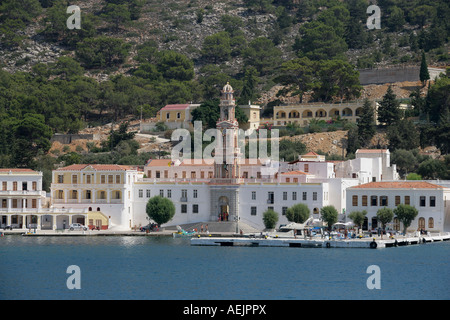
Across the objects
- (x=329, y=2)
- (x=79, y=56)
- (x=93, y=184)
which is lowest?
(x=93, y=184)

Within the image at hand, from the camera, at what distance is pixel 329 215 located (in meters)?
88.1

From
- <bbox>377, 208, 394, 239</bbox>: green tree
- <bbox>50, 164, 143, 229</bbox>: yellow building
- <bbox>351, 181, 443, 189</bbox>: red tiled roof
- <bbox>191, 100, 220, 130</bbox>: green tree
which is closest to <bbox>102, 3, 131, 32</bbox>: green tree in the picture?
<bbox>191, 100, 220, 130</bbox>: green tree

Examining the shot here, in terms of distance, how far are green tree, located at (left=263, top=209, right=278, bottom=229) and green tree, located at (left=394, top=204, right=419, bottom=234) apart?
10046 mm

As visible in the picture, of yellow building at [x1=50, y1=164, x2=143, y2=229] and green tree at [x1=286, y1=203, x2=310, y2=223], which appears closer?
green tree at [x1=286, y1=203, x2=310, y2=223]

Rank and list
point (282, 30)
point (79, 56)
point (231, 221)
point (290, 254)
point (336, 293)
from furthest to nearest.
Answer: point (282, 30) < point (79, 56) < point (231, 221) < point (290, 254) < point (336, 293)

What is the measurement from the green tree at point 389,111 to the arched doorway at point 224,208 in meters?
33.2

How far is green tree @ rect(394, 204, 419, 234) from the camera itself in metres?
87.0

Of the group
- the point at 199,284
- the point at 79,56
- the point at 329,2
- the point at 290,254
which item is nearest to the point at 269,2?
the point at 329,2

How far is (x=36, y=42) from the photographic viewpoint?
180250 millimetres

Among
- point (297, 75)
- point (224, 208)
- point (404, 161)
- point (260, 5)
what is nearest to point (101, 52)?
point (260, 5)

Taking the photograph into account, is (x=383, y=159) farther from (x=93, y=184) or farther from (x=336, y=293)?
(x=336, y=293)

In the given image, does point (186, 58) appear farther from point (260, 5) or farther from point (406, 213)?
point (406, 213)

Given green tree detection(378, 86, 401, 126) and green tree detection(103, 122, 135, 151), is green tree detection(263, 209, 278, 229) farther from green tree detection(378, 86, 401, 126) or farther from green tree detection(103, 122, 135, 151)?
green tree detection(103, 122, 135, 151)

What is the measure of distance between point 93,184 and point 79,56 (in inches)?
3023
